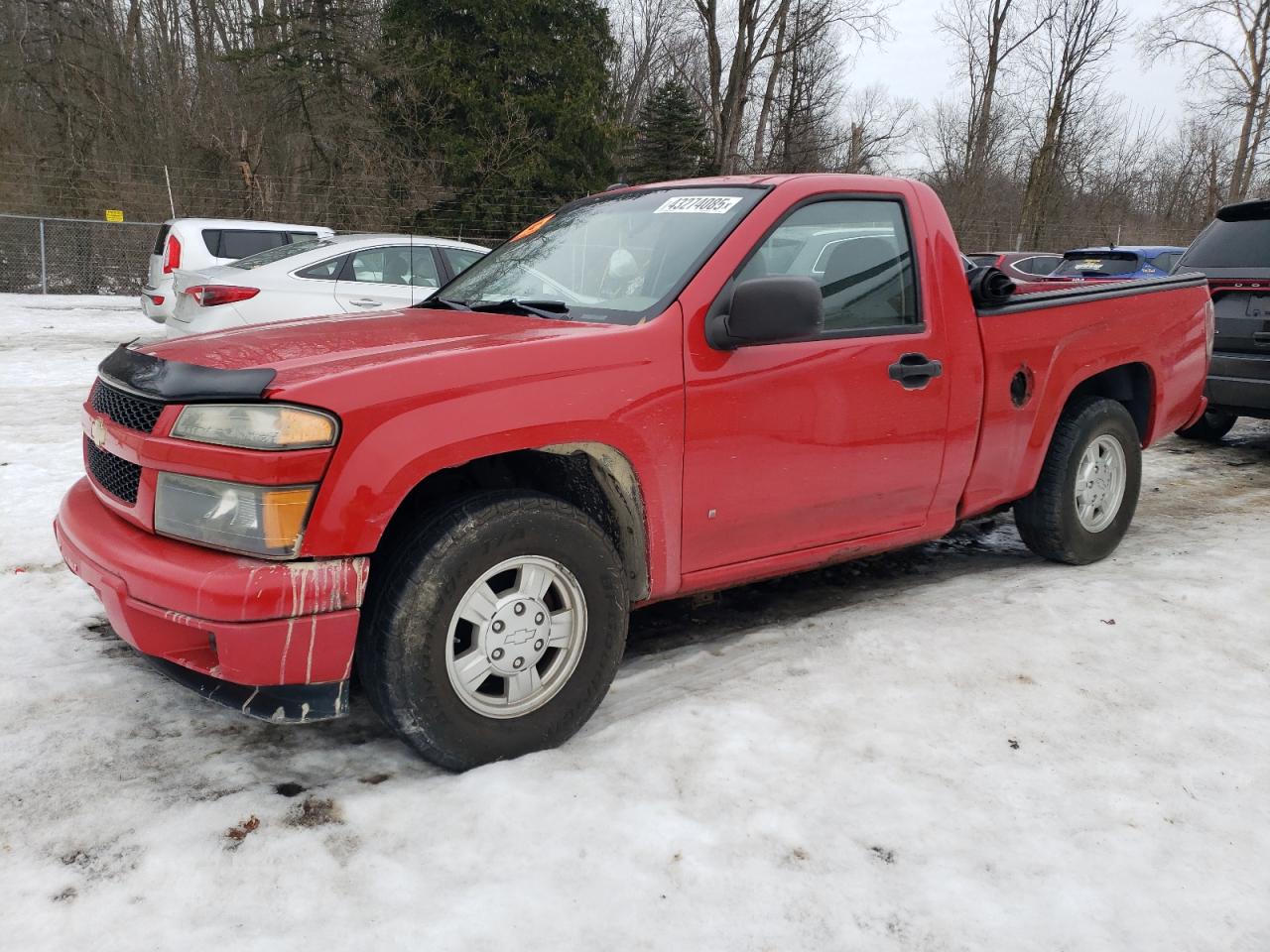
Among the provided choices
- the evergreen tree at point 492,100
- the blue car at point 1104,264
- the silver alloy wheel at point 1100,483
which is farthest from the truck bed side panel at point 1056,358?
the evergreen tree at point 492,100

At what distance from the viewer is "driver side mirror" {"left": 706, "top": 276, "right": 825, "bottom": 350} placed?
113 inches

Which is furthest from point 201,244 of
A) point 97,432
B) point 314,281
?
point 97,432

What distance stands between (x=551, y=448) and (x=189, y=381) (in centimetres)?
99

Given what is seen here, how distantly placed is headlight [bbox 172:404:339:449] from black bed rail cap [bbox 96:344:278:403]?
0.04 m

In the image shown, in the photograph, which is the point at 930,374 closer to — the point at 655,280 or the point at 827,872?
the point at 655,280

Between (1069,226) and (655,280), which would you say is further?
(1069,226)

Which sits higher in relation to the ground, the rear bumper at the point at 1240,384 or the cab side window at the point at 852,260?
the cab side window at the point at 852,260

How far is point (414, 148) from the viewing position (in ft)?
70.3

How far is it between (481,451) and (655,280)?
973 mm

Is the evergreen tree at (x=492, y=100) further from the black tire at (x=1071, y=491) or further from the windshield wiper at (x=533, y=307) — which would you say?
the windshield wiper at (x=533, y=307)

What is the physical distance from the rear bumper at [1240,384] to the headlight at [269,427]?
644 centimetres

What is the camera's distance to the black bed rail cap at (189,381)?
2396 millimetres

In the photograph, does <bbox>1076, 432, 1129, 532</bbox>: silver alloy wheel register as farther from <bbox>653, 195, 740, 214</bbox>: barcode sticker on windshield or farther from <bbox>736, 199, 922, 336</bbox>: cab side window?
<bbox>653, 195, 740, 214</bbox>: barcode sticker on windshield

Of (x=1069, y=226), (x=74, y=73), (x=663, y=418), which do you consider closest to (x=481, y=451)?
(x=663, y=418)
